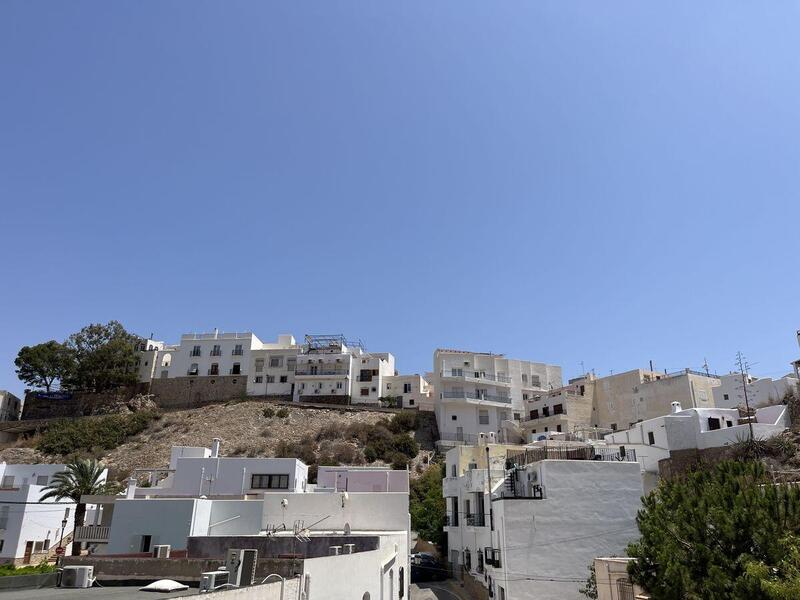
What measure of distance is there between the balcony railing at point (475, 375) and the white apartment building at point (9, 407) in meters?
56.3

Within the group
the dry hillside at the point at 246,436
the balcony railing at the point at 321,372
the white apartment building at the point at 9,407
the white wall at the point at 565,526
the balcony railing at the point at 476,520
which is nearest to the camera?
the white wall at the point at 565,526

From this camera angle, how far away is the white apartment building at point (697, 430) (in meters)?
29.7

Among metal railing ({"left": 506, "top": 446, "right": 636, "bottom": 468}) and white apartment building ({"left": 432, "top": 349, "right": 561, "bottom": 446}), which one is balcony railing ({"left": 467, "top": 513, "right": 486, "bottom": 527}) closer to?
metal railing ({"left": 506, "top": 446, "right": 636, "bottom": 468})

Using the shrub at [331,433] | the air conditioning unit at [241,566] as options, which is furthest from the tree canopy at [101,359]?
the air conditioning unit at [241,566]

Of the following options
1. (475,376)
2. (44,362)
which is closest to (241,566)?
(475,376)

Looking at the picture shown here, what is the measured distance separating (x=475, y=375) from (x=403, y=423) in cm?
959

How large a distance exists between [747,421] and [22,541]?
45.5m

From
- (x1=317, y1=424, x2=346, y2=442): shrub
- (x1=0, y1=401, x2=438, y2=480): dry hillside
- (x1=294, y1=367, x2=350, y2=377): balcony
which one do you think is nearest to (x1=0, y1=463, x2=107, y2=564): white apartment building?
(x1=0, y1=401, x2=438, y2=480): dry hillside

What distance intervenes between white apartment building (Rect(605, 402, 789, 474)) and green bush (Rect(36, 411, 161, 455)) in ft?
A: 177

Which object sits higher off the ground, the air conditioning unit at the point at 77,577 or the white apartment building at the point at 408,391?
the white apartment building at the point at 408,391

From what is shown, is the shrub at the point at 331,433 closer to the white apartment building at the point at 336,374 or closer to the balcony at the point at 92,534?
the white apartment building at the point at 336,374

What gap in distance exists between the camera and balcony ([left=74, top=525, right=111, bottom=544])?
24.5 meters

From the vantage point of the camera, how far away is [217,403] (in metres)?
68.2

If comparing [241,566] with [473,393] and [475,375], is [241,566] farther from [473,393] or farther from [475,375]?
[475,375]
